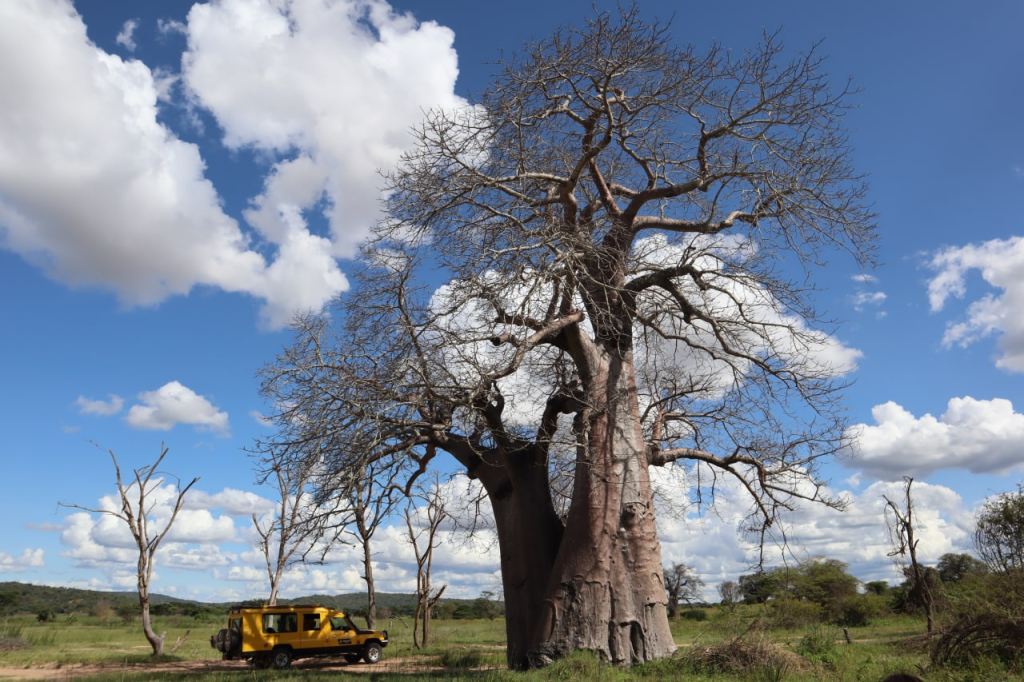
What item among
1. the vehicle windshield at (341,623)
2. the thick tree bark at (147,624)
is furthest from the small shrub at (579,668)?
the thick tree bark at (147,624)

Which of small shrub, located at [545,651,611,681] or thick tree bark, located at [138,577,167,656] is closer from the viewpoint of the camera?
small shrub, located at [545,651,611,681]

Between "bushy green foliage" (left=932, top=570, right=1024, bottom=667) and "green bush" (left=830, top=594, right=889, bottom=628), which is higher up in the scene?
"bushy green foliage" (left=932, top=570, right=1024, bottom=667)

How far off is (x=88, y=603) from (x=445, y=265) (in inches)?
2152

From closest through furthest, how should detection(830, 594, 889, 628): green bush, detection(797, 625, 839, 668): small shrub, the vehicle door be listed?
detection(797, 625, 839, 668): small shrub, the vehicle door, detection(830, 594, 889, 628): green bush

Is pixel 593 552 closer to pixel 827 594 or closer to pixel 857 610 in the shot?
pixel 857 610

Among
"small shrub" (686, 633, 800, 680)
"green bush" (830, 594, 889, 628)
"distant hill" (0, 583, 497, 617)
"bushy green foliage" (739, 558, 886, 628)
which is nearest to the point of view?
"small shrub" (686, 633, 800, 680)

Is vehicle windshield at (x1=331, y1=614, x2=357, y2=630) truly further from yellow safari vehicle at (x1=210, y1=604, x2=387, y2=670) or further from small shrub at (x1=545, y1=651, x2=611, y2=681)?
small shrub at (x1=545, y1=651, x2=611, y2=681)

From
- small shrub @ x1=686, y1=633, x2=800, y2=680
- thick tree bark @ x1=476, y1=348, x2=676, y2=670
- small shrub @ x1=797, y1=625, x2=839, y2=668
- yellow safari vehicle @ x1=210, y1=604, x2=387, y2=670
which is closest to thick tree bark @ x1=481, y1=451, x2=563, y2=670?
thick tree bark @ x1=476, y1=348, x2=676, y2=670

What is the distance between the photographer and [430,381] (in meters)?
6.94

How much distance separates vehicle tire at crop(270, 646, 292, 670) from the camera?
13.7 metres

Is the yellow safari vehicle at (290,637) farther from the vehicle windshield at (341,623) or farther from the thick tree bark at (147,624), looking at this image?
the thick tree bark at (147,624)

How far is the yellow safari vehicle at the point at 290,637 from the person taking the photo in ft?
44.8

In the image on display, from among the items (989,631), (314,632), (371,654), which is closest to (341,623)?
(314,632)

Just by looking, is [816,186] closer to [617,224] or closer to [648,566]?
[617,224]
